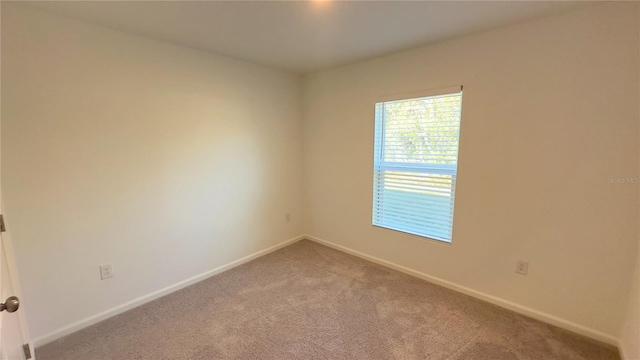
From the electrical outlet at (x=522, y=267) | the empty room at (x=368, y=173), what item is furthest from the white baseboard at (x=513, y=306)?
the electrical outlet at (x=522, y=267)

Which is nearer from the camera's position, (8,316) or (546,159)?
(8,316)

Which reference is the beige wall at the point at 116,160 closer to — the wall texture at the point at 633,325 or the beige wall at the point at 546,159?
the beige wall at the point at 546,159

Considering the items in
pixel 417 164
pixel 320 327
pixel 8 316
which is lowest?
pixel 320 327

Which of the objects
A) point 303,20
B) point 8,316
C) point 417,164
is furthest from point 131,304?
point 417,164

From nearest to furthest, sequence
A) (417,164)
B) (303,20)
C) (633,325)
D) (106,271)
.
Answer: (633,325) < (303,20) < (106,271) < (417,164)

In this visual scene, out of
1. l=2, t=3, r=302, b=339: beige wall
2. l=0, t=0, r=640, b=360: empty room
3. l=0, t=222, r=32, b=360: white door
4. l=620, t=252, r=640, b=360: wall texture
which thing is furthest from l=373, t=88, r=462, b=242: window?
l=0, t=222, r=32, b=360: white door

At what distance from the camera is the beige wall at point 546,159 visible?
1.73m

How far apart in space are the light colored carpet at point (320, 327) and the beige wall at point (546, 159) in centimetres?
30

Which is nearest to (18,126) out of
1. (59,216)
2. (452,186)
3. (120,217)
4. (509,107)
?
(59,216)

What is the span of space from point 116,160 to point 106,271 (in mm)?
894

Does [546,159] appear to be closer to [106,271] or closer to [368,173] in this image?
[368,173]

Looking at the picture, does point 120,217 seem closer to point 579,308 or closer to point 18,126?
point 18,126

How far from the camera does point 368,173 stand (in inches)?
119

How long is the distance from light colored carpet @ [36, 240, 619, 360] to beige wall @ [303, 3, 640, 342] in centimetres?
30
